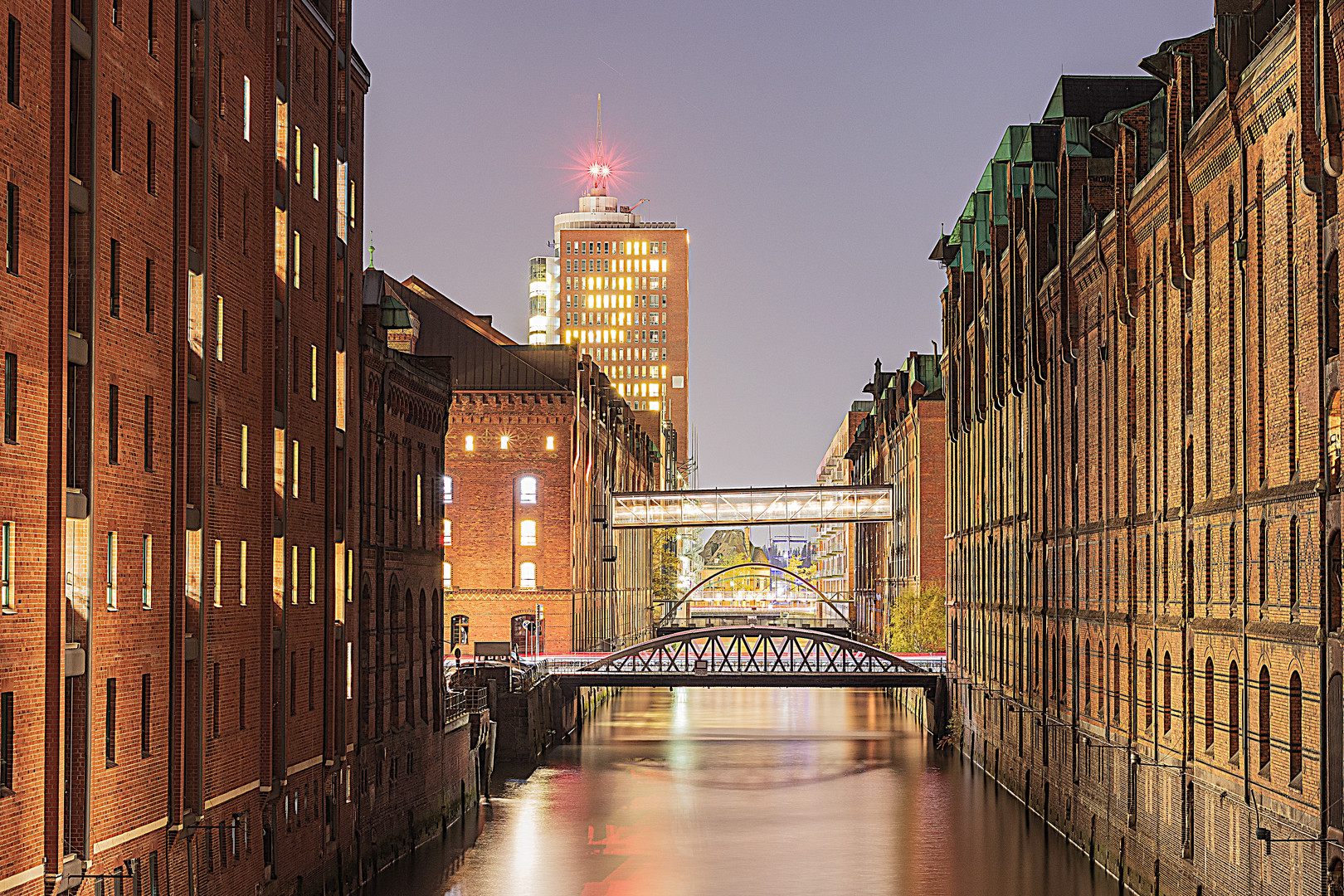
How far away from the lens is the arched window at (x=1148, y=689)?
36625mm

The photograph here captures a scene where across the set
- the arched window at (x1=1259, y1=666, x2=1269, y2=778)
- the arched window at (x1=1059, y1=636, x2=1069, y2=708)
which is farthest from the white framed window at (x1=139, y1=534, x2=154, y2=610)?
the arched window at (x1=1059, y1=636, x2=1069, y2=708)

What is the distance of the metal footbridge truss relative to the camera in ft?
339

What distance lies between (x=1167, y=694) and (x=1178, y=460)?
477cm

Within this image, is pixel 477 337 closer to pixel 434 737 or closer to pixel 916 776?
pixel 916 776

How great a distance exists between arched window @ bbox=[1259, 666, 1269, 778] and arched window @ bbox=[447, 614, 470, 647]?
192ft

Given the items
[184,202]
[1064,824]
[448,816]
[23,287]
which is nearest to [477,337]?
[448,816]

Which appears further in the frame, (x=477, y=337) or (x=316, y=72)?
(x=477, y=337)

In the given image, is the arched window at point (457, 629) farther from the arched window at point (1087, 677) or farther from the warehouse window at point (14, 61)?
the warehouse window at point (14, 61)

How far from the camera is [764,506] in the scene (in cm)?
10538

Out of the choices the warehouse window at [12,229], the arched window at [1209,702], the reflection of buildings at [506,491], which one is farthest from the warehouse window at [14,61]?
the reflection of buildings at [506,491]

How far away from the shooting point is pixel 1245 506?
3003 cm

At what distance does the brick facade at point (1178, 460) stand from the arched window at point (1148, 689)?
0.15m

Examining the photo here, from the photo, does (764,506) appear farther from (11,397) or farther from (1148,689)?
(11,397)

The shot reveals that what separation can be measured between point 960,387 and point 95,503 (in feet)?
159
